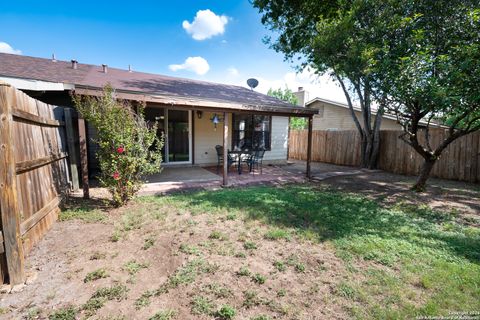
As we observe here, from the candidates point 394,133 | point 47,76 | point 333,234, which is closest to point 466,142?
point 394,133

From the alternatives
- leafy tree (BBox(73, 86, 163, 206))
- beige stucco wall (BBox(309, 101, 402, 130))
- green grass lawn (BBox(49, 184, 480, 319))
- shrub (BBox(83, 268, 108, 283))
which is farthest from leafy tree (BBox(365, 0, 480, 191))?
beige stucco wall (BBox(309, 101, 402, 130))

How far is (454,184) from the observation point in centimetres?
751

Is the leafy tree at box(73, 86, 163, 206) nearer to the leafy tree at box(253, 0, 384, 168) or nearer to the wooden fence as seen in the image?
the leafy tree at box(253, 0, 384, 168)

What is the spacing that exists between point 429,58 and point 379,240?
14.5 ft

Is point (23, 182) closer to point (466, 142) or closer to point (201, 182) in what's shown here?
point (201, 182)

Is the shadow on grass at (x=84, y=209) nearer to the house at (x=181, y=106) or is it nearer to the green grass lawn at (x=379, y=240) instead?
the green grass lawn at (x=379, y=240)

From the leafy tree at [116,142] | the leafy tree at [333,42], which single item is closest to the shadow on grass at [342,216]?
the leafy tree at [116,142]

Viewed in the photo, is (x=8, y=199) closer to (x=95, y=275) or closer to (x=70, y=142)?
(x=95, y=275)

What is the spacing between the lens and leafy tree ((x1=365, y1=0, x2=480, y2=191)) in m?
4.67

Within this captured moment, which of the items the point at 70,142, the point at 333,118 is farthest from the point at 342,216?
the point at 333,118

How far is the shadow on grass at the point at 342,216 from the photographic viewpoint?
3455mm

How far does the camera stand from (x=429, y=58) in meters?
5.16

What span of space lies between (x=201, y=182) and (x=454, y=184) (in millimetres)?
8164

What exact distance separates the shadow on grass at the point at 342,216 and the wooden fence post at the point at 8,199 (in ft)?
8.92
